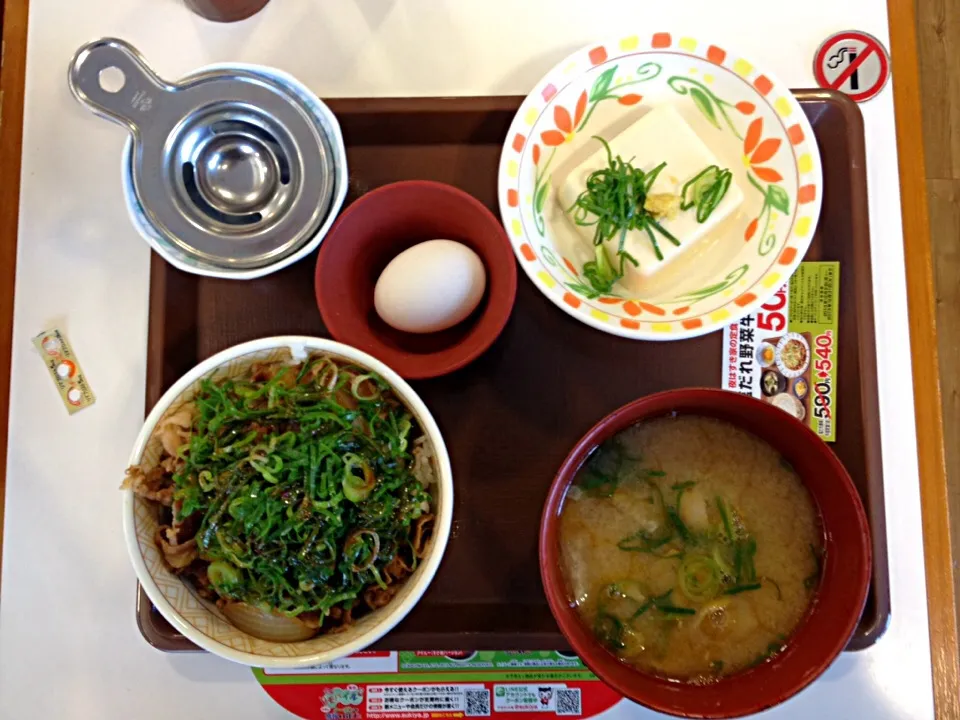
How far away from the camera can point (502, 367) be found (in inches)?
46.0

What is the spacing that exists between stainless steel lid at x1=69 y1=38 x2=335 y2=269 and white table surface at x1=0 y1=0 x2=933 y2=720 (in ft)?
0.57

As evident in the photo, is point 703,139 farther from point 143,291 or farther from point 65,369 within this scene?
point 65,369

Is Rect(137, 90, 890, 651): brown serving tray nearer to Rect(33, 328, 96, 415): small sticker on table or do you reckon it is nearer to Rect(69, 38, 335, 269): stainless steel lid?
Rect(69, 38, 335, 269): stainless steel lid

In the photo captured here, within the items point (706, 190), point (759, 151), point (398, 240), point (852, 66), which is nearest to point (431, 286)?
point (398, 240)

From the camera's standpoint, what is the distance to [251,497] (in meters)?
0.98

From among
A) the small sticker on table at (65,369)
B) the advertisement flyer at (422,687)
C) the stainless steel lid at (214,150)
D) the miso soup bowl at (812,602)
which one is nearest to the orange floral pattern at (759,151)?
the miso soup bowl at (812,602)

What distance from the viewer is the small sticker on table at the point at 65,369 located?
1.27 m

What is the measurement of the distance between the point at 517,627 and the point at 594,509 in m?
0.24

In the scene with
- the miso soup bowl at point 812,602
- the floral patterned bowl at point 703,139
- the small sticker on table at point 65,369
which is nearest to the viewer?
the miso soup bowl at point 812,602

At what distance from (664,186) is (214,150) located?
0.77 meters

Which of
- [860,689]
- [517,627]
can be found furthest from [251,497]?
[860,689]

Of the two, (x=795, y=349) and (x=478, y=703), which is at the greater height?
(x=795, y=349)

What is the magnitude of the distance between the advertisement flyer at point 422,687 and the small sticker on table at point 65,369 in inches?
23.1

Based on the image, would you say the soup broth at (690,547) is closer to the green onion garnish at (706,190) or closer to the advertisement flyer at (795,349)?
the advertisement flyer at (795,349)
